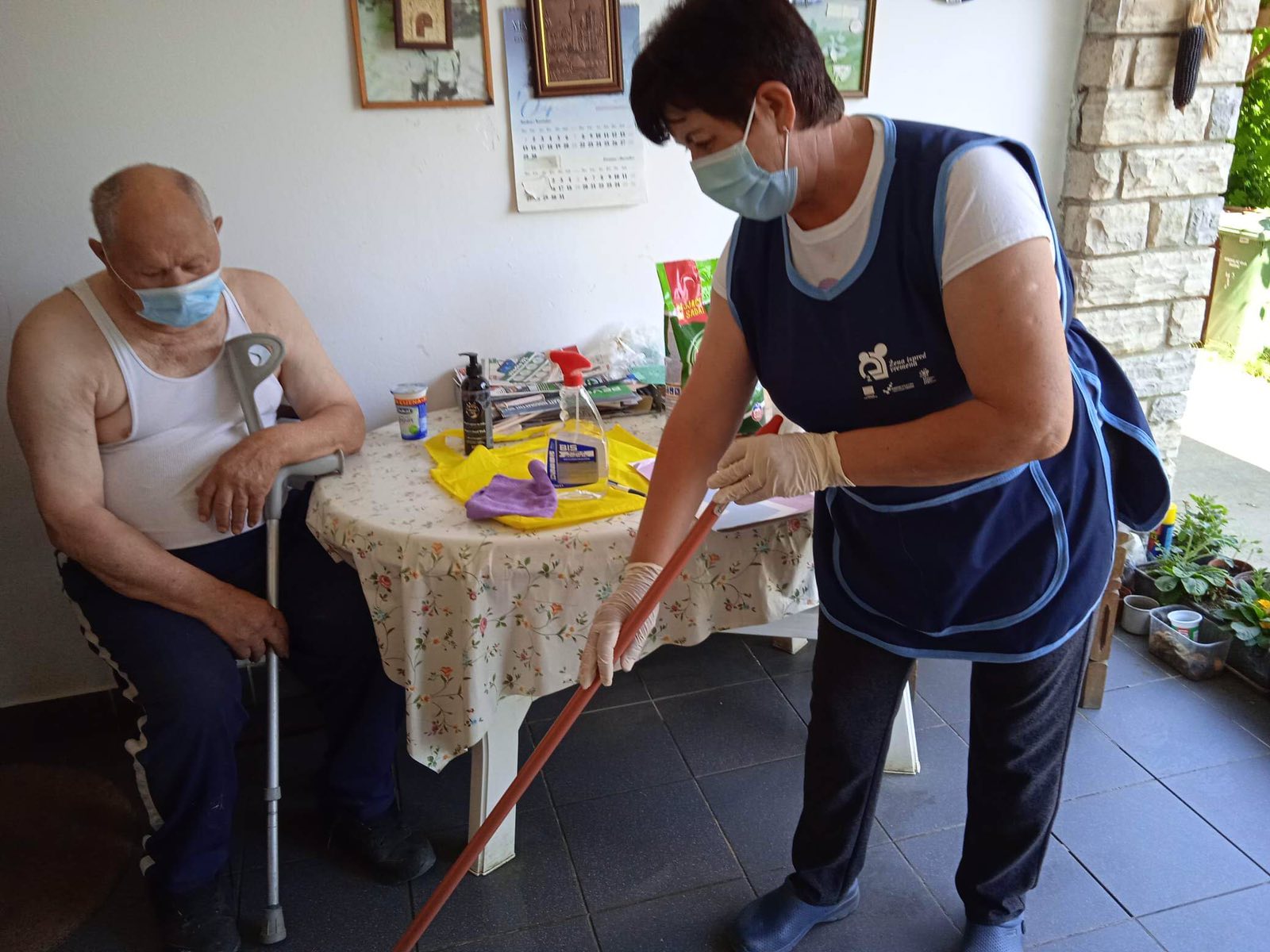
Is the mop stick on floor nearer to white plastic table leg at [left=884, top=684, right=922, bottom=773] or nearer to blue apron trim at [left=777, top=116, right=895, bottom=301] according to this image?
blue apron trim at [left=777, top=116, right=895, bottom=301]

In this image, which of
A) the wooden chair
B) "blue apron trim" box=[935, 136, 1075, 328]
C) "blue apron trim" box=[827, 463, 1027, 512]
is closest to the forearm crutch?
"blue apron trim" box=[827, 463, 1027, 512]

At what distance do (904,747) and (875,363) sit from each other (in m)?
1.12

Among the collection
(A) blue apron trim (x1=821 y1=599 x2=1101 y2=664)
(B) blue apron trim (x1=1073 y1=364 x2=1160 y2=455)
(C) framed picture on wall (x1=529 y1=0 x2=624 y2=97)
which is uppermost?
(C) framed picture on wall (x1=529 y1=0 x2=624 y2=97)

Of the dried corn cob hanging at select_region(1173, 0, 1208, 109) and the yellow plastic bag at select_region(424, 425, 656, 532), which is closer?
the yellow plastic bag at select_region(424, 425, 656, 532)

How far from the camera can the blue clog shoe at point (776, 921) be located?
160cm

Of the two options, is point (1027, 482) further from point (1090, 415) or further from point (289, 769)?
point (289, 769)

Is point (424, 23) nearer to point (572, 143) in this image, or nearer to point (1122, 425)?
point (572, 143)

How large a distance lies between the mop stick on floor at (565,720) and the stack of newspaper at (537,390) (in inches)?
26.1

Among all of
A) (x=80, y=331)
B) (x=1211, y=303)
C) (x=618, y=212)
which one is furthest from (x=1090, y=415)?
(x=1211, y=303)

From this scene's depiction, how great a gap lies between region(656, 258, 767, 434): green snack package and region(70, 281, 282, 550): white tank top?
86 cm

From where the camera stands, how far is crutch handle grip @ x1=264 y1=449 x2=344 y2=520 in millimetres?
1739

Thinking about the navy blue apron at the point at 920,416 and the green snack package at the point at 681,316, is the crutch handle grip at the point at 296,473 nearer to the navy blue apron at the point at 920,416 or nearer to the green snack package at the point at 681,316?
the green snack package at the point at 681,316

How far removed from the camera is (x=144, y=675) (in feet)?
5.24

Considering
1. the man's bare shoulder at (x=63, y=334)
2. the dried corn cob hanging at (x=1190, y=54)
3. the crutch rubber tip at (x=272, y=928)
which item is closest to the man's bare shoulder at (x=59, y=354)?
the man's bare shoulder at (x=63, y=334)
